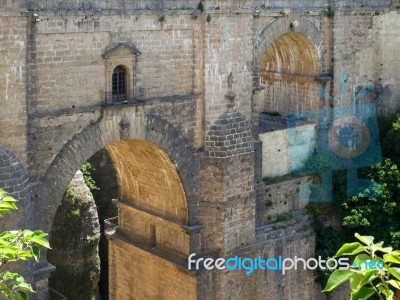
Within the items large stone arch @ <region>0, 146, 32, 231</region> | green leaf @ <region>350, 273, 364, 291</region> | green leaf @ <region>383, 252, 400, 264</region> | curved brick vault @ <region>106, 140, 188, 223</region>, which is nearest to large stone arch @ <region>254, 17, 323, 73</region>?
curved brick vault @ <region>106, 140, 188, 223</region>

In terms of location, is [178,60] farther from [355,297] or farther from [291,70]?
[355,297]

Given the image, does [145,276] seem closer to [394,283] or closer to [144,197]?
[144,197]

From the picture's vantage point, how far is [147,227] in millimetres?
20422

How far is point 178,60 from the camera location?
1842cm

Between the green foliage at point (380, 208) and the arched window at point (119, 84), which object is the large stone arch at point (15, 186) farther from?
the green foliage at point (380, 208)

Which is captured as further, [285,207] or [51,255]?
[51,255]

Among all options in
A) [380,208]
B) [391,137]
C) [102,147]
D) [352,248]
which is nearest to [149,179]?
[102,147]

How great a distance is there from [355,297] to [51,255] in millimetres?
19134

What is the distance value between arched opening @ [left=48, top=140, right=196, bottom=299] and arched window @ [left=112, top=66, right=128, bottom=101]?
131 centimetres

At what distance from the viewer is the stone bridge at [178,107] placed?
1573cm

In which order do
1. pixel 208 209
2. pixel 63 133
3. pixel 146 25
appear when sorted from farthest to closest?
1. pixel 208 209
2. pixel 146 25
3. pixel 63 133

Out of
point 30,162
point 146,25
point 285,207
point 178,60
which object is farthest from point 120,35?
point 285,207
